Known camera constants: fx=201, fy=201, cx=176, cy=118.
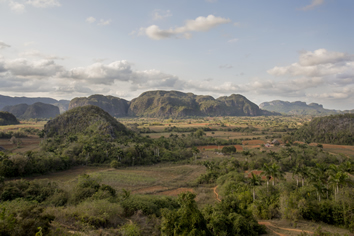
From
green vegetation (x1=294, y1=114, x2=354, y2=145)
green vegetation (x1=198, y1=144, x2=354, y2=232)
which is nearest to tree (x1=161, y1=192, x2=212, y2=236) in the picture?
green vegetation (x1=198, y1=144, x2=354, y2=232)

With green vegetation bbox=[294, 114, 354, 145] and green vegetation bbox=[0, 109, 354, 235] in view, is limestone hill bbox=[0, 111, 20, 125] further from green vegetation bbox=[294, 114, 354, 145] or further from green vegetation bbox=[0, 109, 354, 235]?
green vegetation bbox=[294, 114, 354, 145]

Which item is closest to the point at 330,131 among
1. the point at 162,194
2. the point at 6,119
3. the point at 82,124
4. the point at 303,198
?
the point at 303,198

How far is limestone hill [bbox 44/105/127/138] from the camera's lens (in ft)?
280

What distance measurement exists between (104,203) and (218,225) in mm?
10908

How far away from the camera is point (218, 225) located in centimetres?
1852

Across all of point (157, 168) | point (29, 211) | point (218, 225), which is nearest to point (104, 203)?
point (29, 211)

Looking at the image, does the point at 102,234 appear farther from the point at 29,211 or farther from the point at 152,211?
the point at 152,211

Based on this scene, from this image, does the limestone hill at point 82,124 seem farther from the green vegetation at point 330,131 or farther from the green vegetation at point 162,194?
the green vegetation at point 330,131

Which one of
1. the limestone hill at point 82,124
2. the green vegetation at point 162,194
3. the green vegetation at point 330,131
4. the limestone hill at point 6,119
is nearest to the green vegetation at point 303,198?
the green vegetation at point 162,194

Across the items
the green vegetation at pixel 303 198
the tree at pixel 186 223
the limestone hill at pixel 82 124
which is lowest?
the green vegetation at pixel 303 198

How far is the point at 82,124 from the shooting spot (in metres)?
92.2

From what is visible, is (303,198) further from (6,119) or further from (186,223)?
(6,119)

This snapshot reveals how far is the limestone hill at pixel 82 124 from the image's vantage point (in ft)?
280

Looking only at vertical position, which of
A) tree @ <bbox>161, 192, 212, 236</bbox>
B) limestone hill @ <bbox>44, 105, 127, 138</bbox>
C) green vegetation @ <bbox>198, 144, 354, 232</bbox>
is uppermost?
limestone hill @ <bbox>44, 105, 127, 138</bbox>
